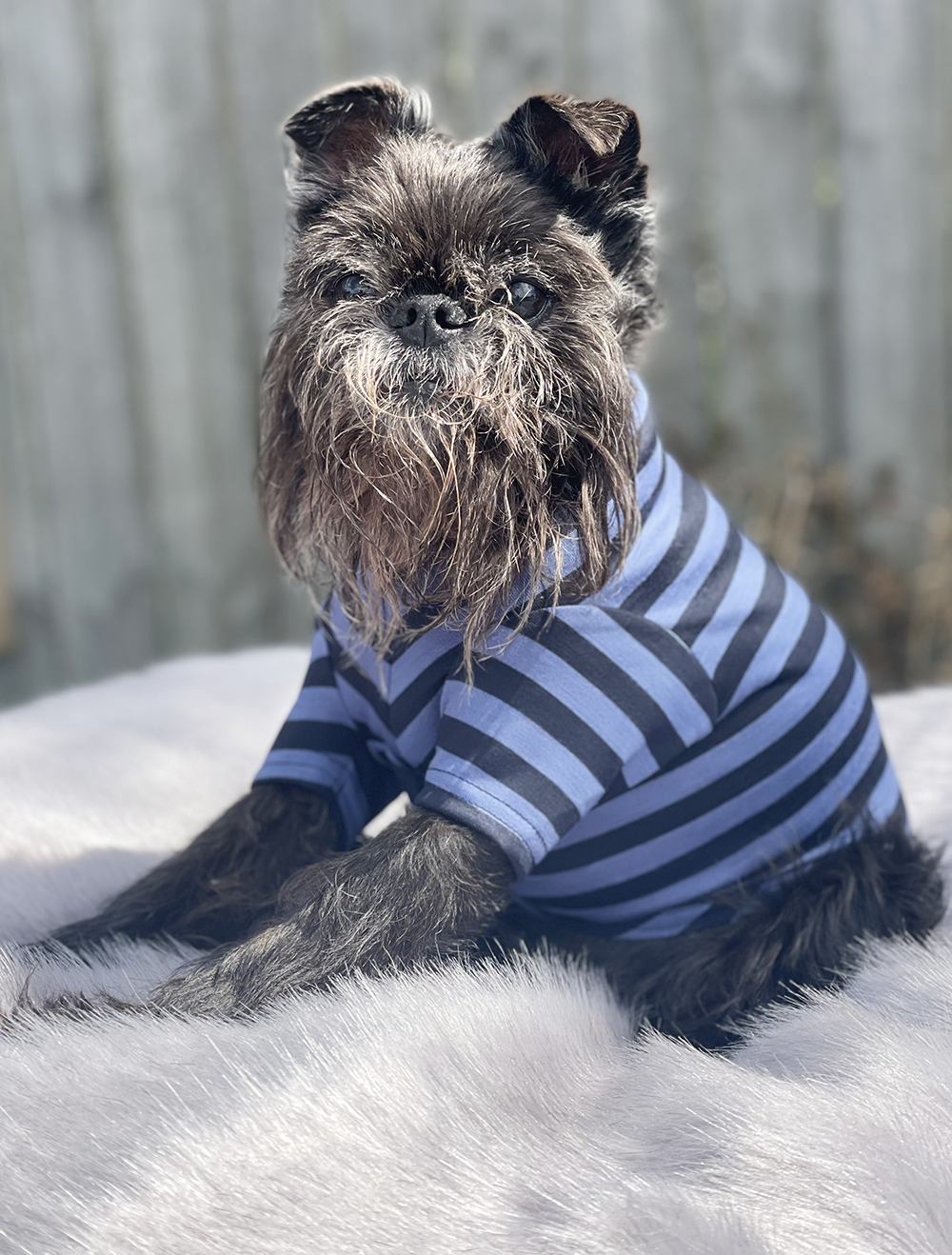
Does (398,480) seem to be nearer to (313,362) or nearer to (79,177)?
(313,362)

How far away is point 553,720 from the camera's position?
→ 0.96 meters

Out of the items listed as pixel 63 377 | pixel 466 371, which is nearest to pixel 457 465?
pixel 466 371

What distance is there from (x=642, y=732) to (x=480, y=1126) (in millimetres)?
343

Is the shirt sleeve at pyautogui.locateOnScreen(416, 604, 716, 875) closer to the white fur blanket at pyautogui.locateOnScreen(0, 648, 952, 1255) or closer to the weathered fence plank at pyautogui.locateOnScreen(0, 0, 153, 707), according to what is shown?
the white fur blanket at pyautogui.locateOnScreen(0, 648, 952, 1255)

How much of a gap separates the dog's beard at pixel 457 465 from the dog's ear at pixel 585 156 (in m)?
0.13

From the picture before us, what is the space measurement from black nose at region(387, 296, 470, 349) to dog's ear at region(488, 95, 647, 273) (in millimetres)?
163

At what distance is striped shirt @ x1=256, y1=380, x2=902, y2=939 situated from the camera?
96 cm

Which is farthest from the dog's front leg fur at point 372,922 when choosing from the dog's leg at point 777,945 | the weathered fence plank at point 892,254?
the weathered fence plank at point 892,254

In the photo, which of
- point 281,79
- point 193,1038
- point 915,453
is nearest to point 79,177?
point 281,79

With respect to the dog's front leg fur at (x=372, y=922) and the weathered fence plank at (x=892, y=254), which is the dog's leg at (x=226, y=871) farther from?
the weathered fence plank at (x=892, y=254)

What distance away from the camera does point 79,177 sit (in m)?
2.35

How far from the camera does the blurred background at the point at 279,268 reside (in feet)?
7.67

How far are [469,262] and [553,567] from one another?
0.25m

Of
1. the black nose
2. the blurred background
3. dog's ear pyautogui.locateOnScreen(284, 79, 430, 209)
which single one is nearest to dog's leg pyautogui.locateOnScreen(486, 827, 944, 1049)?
the black nose
